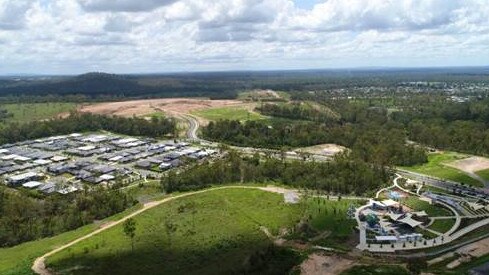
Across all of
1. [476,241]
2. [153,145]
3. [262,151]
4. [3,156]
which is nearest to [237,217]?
[476,241]

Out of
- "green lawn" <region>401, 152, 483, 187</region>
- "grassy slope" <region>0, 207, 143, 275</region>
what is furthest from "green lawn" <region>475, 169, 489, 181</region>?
"grassy slope" <region>0, 207, 143, 275</region>

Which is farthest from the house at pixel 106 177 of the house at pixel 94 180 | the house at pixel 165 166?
the house at pixel 165 166

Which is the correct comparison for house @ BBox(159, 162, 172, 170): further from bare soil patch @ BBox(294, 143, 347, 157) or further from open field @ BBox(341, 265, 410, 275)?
open field @ BBox(341, 265, 410, 275)

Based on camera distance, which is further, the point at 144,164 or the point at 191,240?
the point at 144,164

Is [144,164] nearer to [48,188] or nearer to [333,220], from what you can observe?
[48,188]

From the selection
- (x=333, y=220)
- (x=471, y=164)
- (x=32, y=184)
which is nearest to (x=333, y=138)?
(x=471, y=164)

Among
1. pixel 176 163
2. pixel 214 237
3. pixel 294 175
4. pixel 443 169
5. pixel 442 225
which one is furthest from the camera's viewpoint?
pixel 176 163
